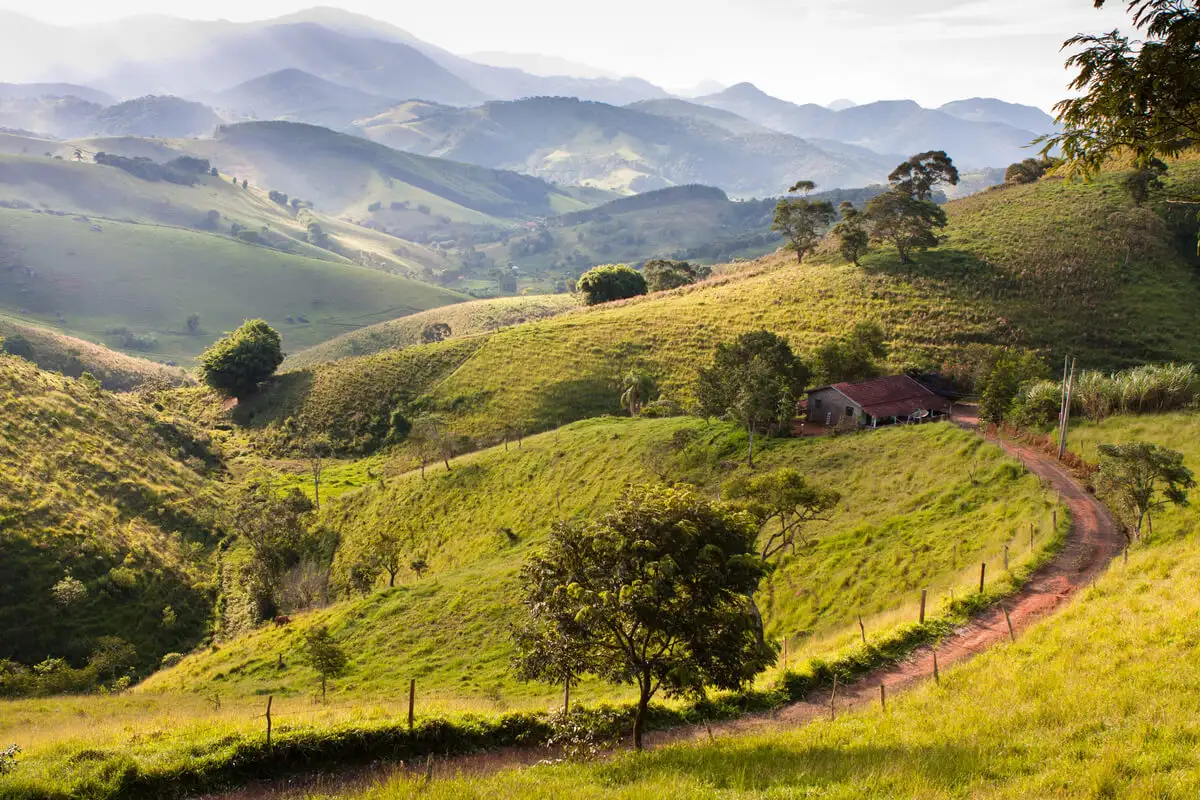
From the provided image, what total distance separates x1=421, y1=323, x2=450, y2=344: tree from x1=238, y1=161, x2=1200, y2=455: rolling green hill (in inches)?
2558

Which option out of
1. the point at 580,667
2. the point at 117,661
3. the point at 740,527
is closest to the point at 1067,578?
the point at 740,527

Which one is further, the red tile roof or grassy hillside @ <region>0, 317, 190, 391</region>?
grassy hillside @ <region>0, 317, 190, 391</region>

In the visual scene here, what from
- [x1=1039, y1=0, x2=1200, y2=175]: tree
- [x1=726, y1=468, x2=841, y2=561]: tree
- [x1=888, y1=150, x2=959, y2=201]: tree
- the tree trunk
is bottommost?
the tree trunk

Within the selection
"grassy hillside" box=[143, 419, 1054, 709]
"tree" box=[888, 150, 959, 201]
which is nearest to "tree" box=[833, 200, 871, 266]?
"tree" box=[888, 150, 959, 201]

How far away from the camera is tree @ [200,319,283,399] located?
317ft

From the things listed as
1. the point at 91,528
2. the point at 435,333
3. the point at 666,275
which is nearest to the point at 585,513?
the point at 91,528

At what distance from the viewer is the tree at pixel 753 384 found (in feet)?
150

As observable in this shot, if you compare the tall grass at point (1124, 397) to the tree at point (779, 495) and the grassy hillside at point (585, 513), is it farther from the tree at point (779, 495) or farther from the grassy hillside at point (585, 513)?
the tree at point (779, 495)

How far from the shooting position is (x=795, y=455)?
44.8 meters

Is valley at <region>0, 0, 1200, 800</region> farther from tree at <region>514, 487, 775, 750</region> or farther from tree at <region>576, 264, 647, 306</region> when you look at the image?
tree at <region>576, 264, 647, 306</region>

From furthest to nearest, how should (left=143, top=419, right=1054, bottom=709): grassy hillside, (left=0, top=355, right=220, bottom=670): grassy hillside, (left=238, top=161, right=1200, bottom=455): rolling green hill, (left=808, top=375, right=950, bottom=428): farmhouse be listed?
(left=238, top=161, right=1200, bottom=455): rolling green hill
(left=808, top=375, right=950, bottom=428): farmhouse
(left=0, top=355, right=220, bottom=670): grassy hillside
(left=143, top=419, right=1054, bottom=709): grassy hillside

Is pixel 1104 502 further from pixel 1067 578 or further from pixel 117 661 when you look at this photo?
pixel 117 661

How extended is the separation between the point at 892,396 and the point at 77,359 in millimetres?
168633

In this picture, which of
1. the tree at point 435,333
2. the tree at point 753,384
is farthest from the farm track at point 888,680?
the tree at point 435,333
